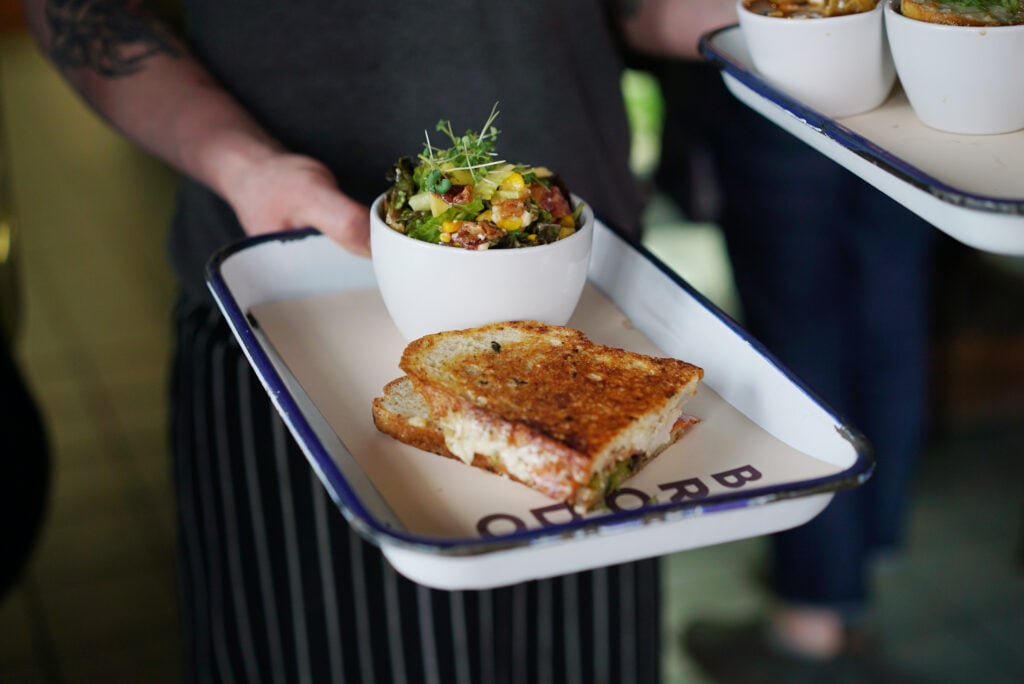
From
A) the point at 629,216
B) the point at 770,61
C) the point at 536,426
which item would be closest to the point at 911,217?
the point at 629,216

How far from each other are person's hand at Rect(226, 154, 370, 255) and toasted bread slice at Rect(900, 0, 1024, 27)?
22.7 inches

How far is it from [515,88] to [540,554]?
0.84 meters

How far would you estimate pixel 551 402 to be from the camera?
33.6 inches

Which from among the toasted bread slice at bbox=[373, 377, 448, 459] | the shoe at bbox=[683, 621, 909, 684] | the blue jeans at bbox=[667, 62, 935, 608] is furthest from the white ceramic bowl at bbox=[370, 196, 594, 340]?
the shoe at bbox=[683, 621, 909, 684]

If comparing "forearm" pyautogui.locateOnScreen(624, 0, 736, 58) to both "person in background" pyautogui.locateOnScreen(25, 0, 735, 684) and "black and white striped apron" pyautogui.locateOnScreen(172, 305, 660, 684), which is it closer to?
"person in background" pyautogui.locateOnScreen(25, 0, 735, 684)

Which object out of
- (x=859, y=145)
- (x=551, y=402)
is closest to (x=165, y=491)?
(x=551, y=402)

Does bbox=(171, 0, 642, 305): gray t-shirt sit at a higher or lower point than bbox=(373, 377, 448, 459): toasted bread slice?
higher

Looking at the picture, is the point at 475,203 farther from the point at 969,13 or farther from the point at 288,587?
the point at 288,587

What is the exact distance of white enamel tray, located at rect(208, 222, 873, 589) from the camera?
0.70 metres

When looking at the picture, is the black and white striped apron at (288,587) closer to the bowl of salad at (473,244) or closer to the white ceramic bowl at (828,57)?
the bowl of salad at (473,244)

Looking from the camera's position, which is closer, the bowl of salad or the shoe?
the bowl of salad

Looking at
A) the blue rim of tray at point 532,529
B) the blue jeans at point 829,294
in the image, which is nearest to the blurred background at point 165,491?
the blue jeans at point 829,294

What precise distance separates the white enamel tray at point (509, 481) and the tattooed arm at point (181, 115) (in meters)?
0.06

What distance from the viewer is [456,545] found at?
2.18ft
